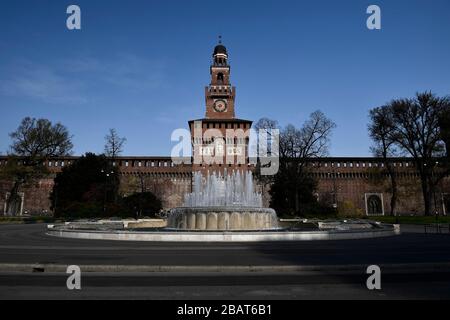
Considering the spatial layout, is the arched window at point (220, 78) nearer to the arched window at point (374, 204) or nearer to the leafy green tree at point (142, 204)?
the leafy green tree at point (142, 204)

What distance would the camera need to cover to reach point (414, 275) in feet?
26.3

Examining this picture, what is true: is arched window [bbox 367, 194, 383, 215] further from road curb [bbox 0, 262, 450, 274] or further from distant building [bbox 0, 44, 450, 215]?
road curb [bbox 0, 262, 450, 274]

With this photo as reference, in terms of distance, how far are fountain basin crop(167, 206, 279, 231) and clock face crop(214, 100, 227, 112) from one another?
151 ft

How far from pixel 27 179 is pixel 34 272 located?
146 ft

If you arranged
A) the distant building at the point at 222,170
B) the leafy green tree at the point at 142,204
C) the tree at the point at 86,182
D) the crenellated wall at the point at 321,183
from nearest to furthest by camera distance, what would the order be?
the leafy green tree at the point at 142,204 → the tree at the point at 86,182 → the distant building at the point at 222,170 → the crenellated wall at the point at 321,183

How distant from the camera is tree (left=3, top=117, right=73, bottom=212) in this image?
153 feet

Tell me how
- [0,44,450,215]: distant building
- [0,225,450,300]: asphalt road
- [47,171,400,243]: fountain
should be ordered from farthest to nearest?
[0,44,450,215]: distant building → [47,171,400,243]: fountain → [0,225,450,300]: asphalt road

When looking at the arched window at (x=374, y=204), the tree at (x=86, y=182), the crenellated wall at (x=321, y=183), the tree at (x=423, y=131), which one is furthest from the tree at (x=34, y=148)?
the arched window at (x=374, y=204)

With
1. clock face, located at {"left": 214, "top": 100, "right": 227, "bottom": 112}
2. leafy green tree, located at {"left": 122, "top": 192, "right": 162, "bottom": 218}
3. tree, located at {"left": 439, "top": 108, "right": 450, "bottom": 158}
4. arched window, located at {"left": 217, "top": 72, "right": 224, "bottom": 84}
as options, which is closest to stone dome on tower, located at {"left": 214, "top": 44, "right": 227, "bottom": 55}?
arched window, located at {"left": 217, "top": 72, "right": 224, "bottom": 84}

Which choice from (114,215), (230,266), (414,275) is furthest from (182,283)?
(114,215)

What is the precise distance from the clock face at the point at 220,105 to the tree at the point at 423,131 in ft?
103

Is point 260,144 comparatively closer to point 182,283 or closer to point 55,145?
point 55,145

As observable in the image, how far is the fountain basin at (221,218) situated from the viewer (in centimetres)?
2102
